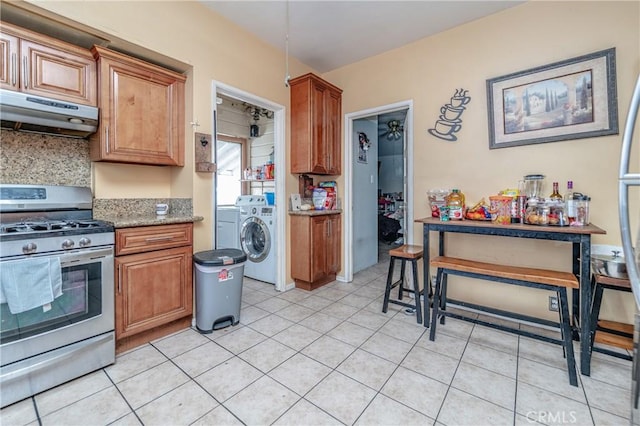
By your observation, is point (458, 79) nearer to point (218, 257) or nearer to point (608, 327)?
point (608, 327)

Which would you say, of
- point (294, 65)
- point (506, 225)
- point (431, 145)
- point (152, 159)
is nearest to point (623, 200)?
point (506, 225)

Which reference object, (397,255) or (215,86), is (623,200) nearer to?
(397,255)

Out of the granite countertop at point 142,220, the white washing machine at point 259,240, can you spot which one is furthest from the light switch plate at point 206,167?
the white washing machine at point 259,240

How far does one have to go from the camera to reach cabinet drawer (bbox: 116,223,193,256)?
1.95 meters

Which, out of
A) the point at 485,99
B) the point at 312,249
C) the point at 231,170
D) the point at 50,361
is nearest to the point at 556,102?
the point at 485,99

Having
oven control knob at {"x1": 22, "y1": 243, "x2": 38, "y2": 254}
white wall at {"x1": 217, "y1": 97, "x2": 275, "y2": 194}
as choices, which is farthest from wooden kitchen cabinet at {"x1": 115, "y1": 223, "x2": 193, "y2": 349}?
white wall at {"x1": 217, "y1": 97, "x2": 275, "y2": 194}

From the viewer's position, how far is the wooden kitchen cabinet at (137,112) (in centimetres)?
203

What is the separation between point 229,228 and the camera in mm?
3965

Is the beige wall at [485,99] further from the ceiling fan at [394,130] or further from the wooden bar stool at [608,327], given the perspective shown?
the ceiling fan at [394,130]

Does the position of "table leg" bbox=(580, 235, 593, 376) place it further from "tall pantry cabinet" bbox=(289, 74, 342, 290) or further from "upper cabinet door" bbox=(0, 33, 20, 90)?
"upper cabinet door" bbox=(0, 33, 20, 90)

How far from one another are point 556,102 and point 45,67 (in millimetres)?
3786

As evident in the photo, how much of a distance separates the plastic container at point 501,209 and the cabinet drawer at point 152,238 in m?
2.56

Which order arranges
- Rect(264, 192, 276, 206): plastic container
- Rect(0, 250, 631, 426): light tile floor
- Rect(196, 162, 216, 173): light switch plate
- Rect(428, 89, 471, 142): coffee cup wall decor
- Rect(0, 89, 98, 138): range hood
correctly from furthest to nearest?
Rect(264, 192, 276, 206): plastic container → Rect(428, 89, 471, 142): coffee cup wall decor → Rect(196, 162, 216, 173): light switch plate → Rect(0, 89, 98, 138): range hood → Rect(0, 250, 631, 426): light tile floor

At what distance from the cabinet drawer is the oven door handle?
22.1 inches
